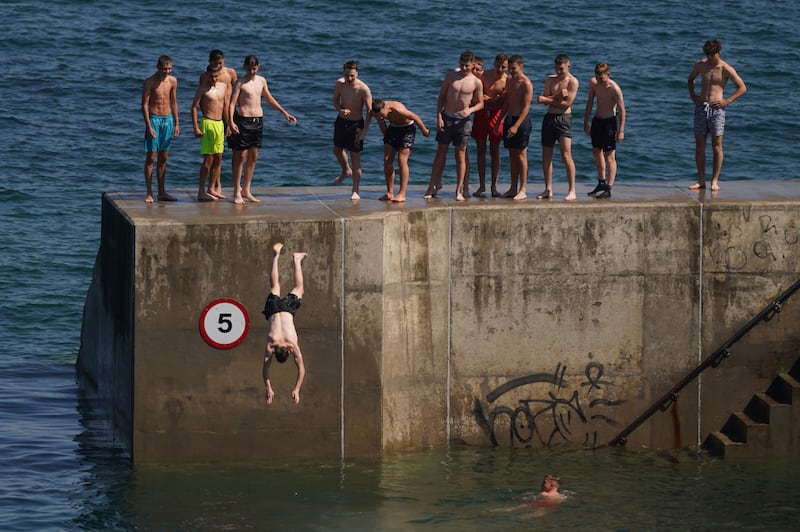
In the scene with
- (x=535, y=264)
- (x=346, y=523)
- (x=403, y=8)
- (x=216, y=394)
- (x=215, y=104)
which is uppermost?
(x=403, y=8)

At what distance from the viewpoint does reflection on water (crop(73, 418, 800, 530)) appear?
68.4 ft

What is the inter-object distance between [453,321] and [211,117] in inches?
182

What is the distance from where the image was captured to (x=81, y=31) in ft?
183

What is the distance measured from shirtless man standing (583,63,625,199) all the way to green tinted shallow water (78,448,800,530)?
14.2 ft

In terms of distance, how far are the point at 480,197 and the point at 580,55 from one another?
31.4 metres

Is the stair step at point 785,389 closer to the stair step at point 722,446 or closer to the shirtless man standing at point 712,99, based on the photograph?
the stair step at point 722,446

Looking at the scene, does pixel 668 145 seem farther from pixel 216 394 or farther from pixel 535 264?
pixel 216 394

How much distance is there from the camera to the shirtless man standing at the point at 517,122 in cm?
2405

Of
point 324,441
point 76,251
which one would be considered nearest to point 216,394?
point 324,441

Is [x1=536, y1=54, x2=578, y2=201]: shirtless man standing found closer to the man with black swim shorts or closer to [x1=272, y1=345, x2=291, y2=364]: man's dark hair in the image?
the man with black swim shorts

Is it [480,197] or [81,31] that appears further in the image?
[81,31]

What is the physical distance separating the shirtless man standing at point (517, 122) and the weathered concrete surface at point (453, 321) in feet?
2.81

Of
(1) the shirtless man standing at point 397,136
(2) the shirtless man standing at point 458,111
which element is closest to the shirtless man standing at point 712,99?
(2) the shirtless man standing at point 458,111

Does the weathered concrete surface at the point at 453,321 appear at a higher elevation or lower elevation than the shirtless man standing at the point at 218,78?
lower
